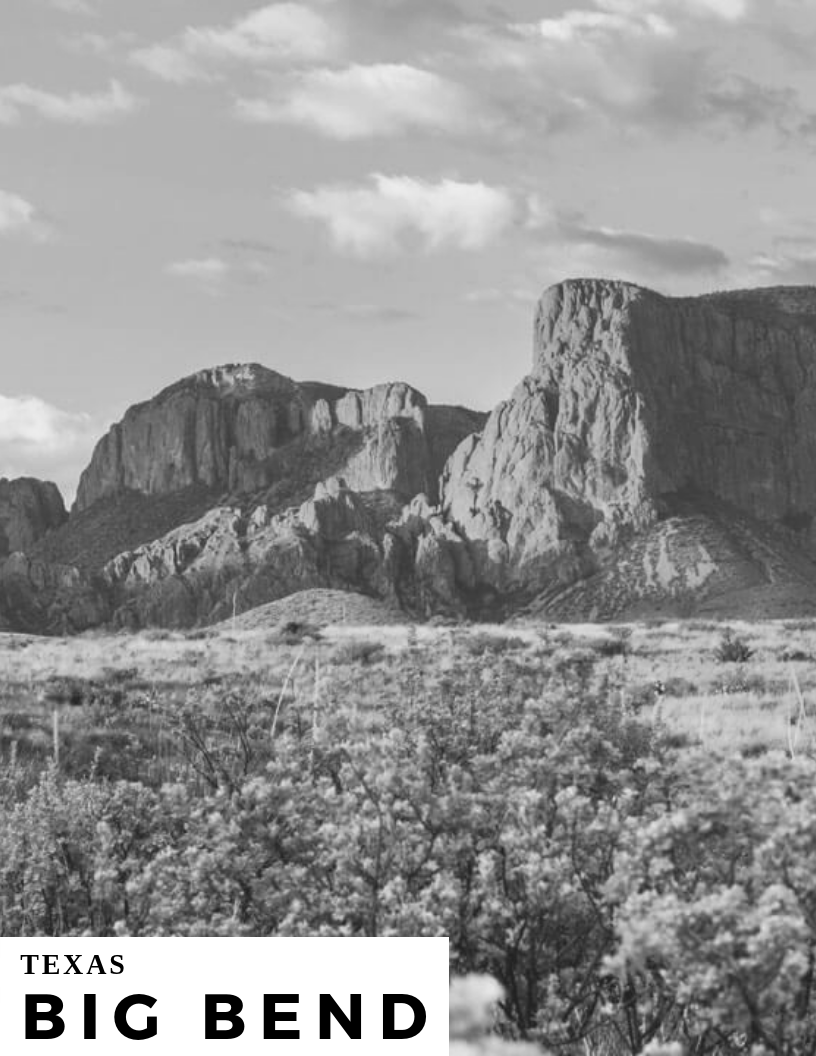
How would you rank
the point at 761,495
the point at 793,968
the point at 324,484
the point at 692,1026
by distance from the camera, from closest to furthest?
the point at 793,968 < the point at 692,1026 < the point at 761,495 < the point at 324,484

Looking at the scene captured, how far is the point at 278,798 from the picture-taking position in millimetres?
7051

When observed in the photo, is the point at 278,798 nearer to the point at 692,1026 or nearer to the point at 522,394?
the point at 692,1026

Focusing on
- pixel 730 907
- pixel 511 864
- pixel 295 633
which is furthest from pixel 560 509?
pixel 730 907

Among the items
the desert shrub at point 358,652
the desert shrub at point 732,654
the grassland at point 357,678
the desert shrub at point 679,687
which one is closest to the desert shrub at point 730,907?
the grassland at point 357,678

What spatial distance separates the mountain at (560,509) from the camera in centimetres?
15125

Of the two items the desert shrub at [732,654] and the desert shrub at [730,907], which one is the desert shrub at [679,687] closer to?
the desert shrub at [732,654]

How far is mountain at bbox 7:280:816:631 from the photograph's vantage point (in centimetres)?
15125

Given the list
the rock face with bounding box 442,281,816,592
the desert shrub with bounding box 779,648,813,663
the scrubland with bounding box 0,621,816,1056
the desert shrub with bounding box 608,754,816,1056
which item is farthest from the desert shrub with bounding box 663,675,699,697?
the rock face with bounding box 442,281,816,592

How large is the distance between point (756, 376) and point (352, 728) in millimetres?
190572

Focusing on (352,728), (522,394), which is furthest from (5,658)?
(522,394)

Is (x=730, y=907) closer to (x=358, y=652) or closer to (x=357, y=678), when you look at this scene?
(x=357, y=678)

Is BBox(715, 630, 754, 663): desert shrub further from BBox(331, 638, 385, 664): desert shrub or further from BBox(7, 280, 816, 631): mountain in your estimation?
BBox(7, 280, 816, 631): mountain

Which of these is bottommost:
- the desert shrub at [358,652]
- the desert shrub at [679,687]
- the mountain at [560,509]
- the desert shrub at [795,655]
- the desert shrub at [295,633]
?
the desert shrub at [679,687]

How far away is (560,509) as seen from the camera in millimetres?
162625
